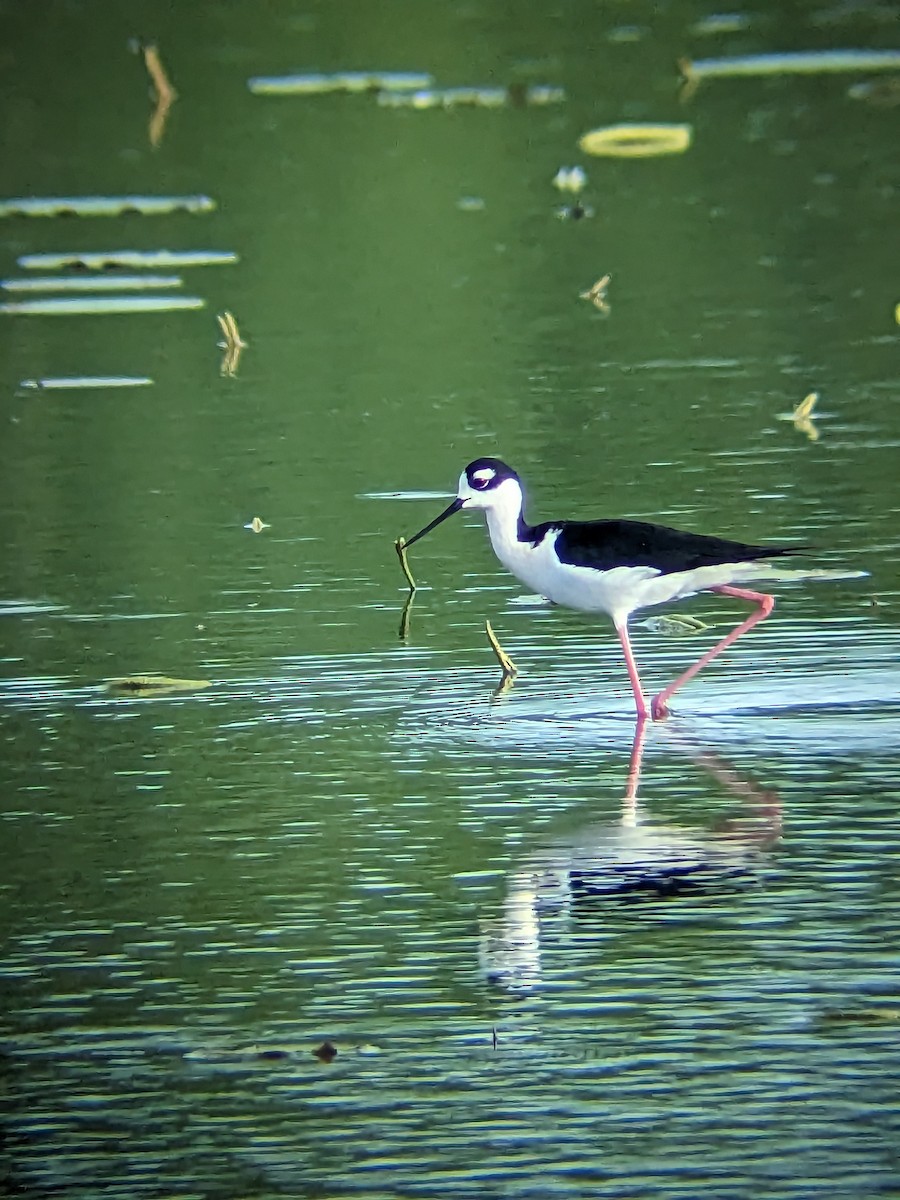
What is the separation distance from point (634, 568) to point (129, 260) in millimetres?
11980

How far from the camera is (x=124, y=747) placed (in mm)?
10094

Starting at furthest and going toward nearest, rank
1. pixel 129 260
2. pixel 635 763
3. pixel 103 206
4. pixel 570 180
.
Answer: pixel 103 206 < pixel 570 180 < pixel 129 260 < pixel 635 763

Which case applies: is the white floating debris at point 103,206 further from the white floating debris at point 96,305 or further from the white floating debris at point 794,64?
the white floating debris at point 794,64

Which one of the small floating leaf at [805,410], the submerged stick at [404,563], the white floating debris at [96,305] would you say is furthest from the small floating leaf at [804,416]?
the white floating debris at [96,305]

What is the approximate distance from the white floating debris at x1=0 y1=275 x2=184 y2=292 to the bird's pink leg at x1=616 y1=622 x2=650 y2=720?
10.5 meters

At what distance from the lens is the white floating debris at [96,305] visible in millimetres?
19844

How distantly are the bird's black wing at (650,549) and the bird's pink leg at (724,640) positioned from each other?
0.30 meters

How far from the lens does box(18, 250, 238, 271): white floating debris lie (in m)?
21.6

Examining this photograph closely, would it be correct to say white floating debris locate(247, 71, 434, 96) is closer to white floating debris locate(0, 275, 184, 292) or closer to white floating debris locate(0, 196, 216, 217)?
white floating debris locate(0, 196, 216, 217)

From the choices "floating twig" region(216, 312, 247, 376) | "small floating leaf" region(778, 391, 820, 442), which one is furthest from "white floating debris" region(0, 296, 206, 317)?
"small floating leaf" region(778, 391, 820, 442)

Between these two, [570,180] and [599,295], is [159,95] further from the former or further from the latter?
[599,295]

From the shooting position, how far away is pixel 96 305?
2017cm

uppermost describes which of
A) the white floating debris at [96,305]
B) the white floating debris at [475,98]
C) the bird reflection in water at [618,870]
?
the white floating debris at [475,98]

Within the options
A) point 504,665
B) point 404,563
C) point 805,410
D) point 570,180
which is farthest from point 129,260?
point 504,665
